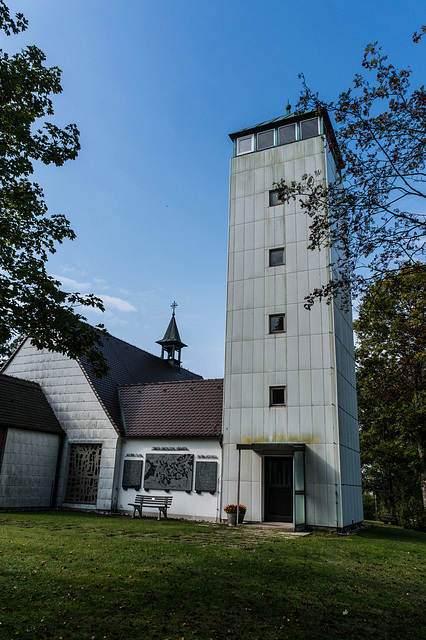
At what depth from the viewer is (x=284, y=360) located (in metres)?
18.3

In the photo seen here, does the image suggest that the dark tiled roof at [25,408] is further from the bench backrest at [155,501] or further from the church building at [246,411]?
the bench backrest at [155,501]

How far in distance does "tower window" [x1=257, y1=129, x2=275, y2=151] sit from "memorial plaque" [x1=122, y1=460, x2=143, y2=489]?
15.1 metres

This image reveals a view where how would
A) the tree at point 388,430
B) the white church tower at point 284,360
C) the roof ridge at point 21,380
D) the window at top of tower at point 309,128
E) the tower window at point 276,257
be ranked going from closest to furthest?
the white church tower at point 284,360
the tower window at point 276,257
the window at top of tower at point 309,128
the roof ridge at point 21,380
the tree at point 388,430

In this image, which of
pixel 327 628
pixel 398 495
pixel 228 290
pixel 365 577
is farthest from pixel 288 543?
pixel 398 495

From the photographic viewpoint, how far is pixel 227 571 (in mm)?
8391

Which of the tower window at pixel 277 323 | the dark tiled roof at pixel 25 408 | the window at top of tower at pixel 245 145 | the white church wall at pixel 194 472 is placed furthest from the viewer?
the window at top of tower at pixel 245 145

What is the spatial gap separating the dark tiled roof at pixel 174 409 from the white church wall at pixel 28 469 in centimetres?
377

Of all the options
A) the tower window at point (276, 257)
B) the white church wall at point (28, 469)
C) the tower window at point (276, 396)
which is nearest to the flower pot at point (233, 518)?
the tower window at point (276, 396)

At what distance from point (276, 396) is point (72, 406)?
1000cm

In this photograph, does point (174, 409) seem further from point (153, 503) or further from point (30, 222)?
point (30, 222)

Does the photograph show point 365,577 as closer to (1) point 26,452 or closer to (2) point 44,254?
(2) point 44,254

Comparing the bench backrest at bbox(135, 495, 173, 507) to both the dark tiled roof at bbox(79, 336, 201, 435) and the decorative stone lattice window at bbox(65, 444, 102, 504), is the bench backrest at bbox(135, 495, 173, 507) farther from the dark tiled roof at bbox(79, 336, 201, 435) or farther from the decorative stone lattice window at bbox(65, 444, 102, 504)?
the dark tiled roof at bbox(79, 336, 201, 435)

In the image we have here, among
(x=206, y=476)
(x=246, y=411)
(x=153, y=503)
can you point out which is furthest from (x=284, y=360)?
(x=153, y=503)

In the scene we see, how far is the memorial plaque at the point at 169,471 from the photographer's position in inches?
758
